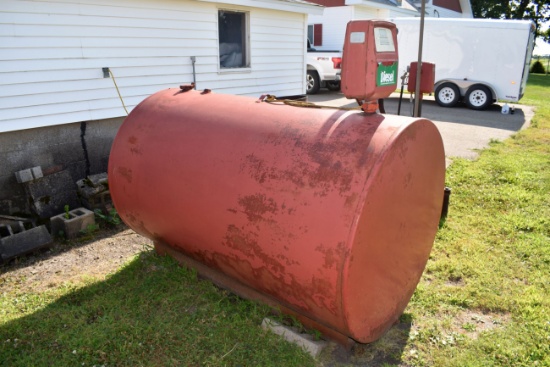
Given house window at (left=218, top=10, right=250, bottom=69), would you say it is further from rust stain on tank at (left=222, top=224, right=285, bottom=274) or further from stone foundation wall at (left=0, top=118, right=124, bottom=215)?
rust stain on tank at (left=222, top=224, right=285, bottom=274)

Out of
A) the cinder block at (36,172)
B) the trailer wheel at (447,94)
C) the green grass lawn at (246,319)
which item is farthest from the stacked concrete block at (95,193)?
the trailer wheel at (447,94)

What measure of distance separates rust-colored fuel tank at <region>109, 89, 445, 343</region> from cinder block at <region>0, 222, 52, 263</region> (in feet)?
5.11

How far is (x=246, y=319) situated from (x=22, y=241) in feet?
8.64

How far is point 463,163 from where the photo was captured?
776 centimetres

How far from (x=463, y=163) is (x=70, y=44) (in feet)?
20.8

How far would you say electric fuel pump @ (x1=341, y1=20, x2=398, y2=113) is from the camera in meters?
2.96

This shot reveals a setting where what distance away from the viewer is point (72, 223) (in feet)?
16.3

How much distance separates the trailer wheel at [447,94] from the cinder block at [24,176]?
12520mm

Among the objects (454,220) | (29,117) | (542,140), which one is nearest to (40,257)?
(29,117)

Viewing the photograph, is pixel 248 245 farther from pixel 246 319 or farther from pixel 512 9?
pixel 512 9

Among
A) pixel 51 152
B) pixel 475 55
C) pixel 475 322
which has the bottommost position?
pixel 475 322

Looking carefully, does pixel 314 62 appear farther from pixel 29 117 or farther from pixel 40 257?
pixel 40 257

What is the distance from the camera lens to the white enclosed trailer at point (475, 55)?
12852 mm

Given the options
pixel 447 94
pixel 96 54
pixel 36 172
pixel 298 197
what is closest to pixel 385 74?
pixel 298 197
